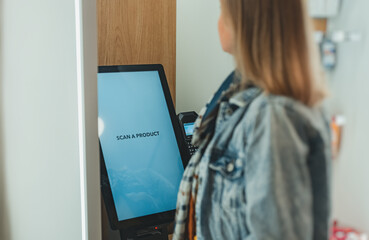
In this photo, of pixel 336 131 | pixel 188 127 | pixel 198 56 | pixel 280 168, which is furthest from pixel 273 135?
pixel 188 127

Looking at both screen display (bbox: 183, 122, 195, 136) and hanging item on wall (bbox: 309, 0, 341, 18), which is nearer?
hanging item on wall (bbox: 309, 0, 341, 18)

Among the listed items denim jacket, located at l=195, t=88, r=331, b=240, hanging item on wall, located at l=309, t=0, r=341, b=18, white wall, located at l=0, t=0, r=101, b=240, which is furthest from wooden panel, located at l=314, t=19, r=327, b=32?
white wall, located at l=0, t=0, r=101, b=240

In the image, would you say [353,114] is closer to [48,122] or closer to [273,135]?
[273,135]

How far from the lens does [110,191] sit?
1.45 m

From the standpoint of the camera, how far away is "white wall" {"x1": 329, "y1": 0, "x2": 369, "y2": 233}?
0.84m

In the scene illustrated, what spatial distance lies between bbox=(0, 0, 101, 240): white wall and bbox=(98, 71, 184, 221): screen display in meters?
0.07

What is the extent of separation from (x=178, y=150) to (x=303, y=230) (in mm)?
833

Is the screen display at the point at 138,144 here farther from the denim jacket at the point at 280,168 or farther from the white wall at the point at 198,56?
the denim jacket at the point at 280,168

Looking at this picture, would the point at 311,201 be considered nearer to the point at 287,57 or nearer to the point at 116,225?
the point at 287,57

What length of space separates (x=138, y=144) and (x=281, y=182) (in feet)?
2.66

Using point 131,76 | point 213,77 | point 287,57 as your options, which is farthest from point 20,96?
point 287,57

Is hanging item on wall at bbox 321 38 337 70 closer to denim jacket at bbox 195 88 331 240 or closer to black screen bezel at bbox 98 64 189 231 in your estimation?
denim jacket at bbox 195 88 331 240

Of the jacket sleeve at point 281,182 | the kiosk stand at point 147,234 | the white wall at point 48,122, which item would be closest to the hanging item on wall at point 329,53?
the jacket sleeve at point 281,182

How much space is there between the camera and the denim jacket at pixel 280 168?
0.79 metres
